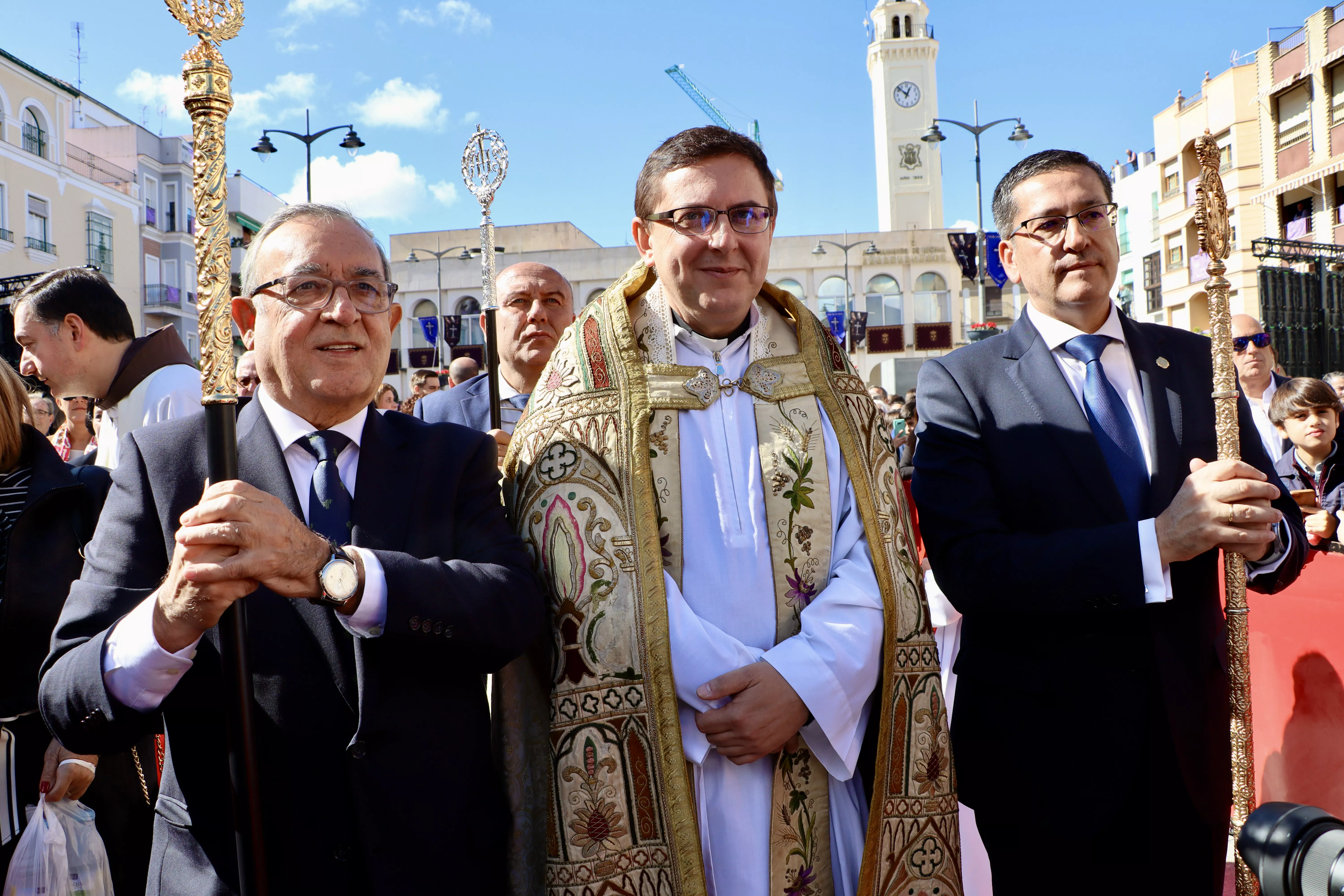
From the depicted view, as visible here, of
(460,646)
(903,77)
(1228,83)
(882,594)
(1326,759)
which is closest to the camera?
(460,646)

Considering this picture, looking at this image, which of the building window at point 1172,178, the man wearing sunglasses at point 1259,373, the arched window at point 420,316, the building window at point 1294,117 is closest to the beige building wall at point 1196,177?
the building window at point 1172,178

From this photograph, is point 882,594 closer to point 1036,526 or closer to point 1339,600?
point 1036,526

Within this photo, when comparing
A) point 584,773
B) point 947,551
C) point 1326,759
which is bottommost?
point 1326,759

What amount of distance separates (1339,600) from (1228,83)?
2962cm

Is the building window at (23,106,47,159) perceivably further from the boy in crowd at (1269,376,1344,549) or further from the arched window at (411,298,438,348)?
the boy in crowd at (1269,376,1344,549)

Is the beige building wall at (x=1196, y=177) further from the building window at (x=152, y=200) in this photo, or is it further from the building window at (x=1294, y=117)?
the building window at (x=152, y=200)

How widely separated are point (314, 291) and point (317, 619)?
687 mm

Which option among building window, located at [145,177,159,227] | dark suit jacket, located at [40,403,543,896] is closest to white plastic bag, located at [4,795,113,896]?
dark suit jacket, located at [40,403,543,896]

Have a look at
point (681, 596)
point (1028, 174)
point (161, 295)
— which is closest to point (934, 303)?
point (161, 295)

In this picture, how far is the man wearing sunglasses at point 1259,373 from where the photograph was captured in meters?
6.60

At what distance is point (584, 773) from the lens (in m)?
2.44

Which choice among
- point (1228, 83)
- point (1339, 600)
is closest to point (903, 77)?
point (1228, 83)

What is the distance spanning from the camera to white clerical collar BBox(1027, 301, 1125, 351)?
2873mm

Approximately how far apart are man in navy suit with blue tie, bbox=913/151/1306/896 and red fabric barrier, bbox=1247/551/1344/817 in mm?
1585
